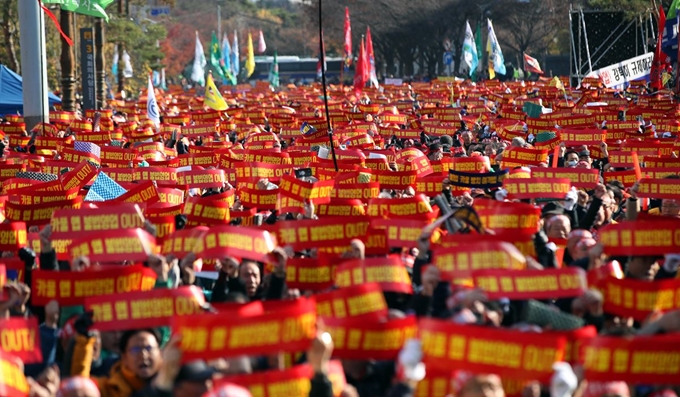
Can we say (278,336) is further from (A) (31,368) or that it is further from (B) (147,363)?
(A) (31,368)

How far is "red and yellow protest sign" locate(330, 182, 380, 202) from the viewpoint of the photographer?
42.1 ft

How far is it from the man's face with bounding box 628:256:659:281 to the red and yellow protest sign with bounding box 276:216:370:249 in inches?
72.1

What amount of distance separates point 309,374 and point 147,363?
3.92 ft

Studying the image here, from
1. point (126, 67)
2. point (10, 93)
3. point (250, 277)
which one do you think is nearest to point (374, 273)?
point (250, 277)

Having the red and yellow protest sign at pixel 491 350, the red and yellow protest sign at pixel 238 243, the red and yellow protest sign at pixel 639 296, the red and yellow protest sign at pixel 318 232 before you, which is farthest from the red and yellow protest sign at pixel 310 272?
the red and yellow protest sign at pixel 491 350

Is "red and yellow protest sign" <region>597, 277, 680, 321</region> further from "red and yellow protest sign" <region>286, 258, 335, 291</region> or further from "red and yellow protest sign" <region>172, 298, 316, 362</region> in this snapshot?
"red and yellow protest sign" <region>172, 298, 316, 362</region>

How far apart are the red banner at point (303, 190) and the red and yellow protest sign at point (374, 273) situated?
3909 millimetres

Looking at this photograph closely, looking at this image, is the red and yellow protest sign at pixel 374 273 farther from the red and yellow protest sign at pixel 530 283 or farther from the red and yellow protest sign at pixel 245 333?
the red and yellow protest sign at pixel 245 333

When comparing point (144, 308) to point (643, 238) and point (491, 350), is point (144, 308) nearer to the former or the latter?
point (491, 350)

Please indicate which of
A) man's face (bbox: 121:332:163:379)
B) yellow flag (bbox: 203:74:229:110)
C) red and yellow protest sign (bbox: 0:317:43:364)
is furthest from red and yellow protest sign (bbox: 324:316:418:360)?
yellow flag (bbox: 203:74:229:110)

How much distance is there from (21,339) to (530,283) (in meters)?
2.55

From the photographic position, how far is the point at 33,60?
91.2 ft

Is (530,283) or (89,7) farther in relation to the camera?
(89,7)

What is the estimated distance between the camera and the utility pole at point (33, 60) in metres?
27.0
